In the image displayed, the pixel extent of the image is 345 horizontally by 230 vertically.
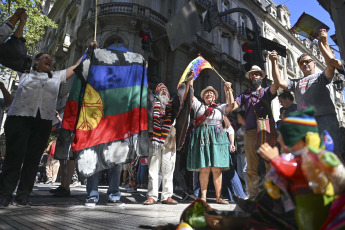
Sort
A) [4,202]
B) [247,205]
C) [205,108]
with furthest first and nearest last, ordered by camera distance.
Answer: [205,108] < [4,202] < [247,205]

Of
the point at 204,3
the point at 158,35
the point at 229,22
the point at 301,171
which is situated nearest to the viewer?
the point at 301,171

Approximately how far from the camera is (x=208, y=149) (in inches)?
A: 143

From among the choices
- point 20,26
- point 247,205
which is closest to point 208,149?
point 247,205

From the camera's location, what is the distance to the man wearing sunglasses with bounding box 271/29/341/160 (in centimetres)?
253

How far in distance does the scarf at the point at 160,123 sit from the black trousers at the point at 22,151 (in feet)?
5.01

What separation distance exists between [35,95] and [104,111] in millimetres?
861

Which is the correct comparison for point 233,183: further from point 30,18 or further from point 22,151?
point 30,18

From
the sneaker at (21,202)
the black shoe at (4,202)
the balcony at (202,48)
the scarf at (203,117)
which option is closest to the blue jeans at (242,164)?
the scarf at (203,117)

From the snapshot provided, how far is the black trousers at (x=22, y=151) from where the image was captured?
2.64 meters

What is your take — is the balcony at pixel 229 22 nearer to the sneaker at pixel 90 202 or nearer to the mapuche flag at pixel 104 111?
the mapuche flag at pixel 104 111

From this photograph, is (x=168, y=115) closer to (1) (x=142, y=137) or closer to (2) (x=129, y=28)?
(1) (x=142, y=137)

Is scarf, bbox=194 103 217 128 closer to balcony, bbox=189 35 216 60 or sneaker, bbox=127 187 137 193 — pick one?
sneaker, bbox=127 187 137 193

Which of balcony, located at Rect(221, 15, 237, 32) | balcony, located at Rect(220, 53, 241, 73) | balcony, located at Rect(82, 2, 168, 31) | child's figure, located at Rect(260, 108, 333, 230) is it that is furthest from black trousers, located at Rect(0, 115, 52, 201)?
balcony, located at Rect(221, 15, 237, 32)

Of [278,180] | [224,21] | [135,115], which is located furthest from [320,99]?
[224,21]
